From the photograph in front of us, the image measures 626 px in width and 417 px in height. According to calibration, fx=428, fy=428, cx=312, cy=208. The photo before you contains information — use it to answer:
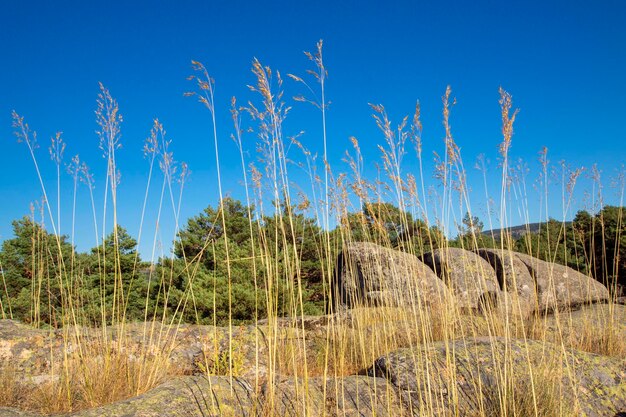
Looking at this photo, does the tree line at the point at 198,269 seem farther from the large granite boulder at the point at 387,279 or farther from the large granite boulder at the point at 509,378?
the large granite boulder at the point at 509,378

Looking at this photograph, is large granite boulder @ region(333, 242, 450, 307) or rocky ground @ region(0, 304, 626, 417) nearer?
rocky ground @ region(0, 304, 626, 417)

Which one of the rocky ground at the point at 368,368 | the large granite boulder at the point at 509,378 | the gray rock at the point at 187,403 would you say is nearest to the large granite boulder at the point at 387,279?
the rocky ground at the point at 368,368

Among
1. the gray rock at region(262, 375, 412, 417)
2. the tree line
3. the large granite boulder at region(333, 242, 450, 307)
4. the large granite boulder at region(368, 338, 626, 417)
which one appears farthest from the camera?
the tree line

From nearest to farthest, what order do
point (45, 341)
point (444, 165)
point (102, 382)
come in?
point (102, 382) < point (444, 165) < point (45, 341)

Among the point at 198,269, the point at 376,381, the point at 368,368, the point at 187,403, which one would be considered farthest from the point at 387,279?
the point at 198,269

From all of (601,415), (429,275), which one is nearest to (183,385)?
(601,415)

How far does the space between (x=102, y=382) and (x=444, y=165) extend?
7.81 feet

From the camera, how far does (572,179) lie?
353 cm

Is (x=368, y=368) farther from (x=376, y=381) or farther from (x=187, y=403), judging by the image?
(x=187, y=403)

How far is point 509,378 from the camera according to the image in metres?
2.33

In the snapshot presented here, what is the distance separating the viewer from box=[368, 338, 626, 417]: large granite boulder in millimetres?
2320

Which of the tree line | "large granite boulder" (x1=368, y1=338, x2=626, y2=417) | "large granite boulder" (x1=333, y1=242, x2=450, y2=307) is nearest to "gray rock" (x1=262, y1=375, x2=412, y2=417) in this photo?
"large granite boulder" (x1=368, y1=338, x2=626, y2=417)

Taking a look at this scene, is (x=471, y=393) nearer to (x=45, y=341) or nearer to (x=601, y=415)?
(x=601, y=415)

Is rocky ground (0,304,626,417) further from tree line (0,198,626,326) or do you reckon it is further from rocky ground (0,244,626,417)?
Answer: tree line (0,198,626,326)
